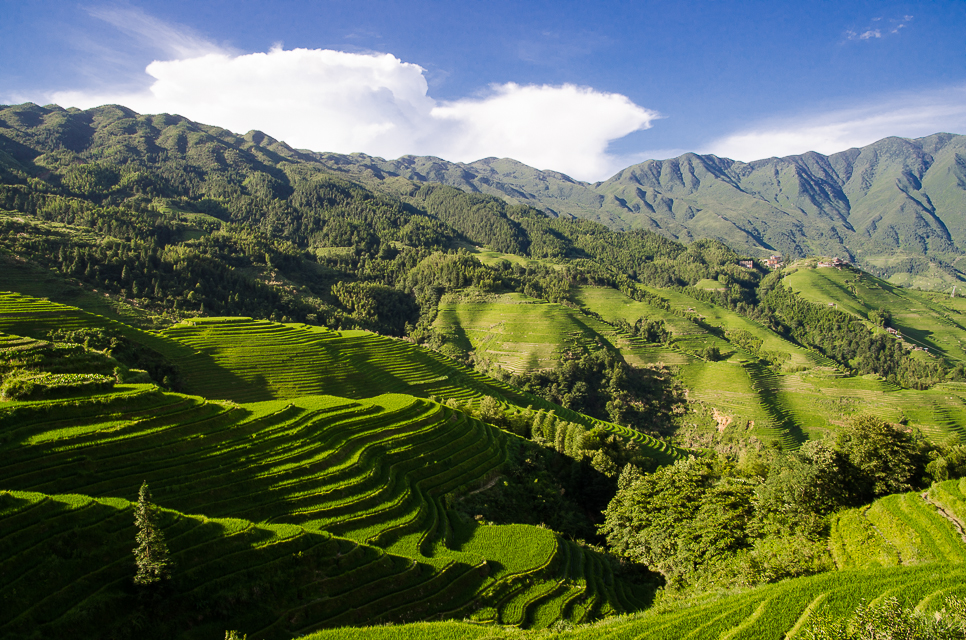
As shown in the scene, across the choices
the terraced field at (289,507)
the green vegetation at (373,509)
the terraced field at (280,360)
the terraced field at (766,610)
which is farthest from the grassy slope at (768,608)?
the terraced field at (280,360)

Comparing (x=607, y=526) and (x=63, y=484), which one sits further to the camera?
(x=607, y=526)

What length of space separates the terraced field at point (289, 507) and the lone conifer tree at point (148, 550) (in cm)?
164

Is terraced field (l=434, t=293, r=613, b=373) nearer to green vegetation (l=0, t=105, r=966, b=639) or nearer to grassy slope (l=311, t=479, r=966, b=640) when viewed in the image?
green vegetation (l=0, t=105, r=966, b=639)

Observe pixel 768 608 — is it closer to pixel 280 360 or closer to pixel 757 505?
pixel 757 505

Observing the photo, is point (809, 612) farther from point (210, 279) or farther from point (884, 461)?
point (210, 279)

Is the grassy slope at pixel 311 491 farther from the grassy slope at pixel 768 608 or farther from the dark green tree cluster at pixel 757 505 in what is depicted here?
the grassy slope at pixel 768 608

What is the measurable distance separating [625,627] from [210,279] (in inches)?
5950

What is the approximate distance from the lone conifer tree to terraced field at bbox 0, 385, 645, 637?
1635 mm

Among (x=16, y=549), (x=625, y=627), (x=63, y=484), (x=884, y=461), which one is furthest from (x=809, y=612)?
(x=63, y=484)

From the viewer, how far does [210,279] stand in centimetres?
13338

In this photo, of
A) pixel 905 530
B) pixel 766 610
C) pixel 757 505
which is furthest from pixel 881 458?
pixel 766 610

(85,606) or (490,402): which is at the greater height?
(85,606)

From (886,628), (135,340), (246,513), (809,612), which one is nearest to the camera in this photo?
(886,628)

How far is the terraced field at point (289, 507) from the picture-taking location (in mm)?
19891
